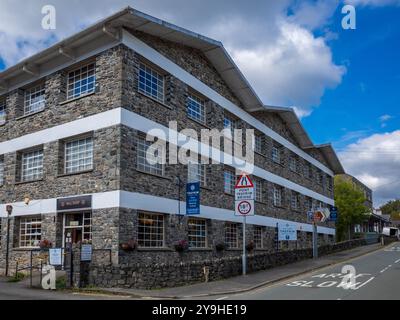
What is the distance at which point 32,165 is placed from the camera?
23.7m

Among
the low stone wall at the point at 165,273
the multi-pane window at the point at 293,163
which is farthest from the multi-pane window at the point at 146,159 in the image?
the multi-pane window at the point at 293,163

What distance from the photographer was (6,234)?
934 inches

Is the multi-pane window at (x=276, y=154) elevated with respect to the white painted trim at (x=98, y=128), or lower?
elevated

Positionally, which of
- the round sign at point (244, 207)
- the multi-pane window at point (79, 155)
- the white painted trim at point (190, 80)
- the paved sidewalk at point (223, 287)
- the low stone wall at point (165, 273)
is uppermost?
the white painted trim at point (190, 80)

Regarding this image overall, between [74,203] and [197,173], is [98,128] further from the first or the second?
[197,173]

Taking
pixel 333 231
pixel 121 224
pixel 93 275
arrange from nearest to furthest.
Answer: pixel 93 275, pixel 121 224, pixel 333 231

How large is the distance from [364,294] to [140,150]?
10.8m

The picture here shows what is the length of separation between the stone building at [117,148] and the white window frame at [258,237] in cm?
323

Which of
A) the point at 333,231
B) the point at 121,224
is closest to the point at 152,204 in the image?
the point at 121,224

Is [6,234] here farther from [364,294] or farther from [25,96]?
[364,294]

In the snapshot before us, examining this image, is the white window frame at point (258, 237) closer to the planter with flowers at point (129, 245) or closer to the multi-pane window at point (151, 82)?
the multi-pane window at point (151, 82)

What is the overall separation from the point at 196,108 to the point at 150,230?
790cm

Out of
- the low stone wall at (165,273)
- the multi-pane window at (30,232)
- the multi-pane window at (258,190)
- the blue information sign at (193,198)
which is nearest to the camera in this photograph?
the low stone wall at (165,273)

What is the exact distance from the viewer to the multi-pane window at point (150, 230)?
809 inches
